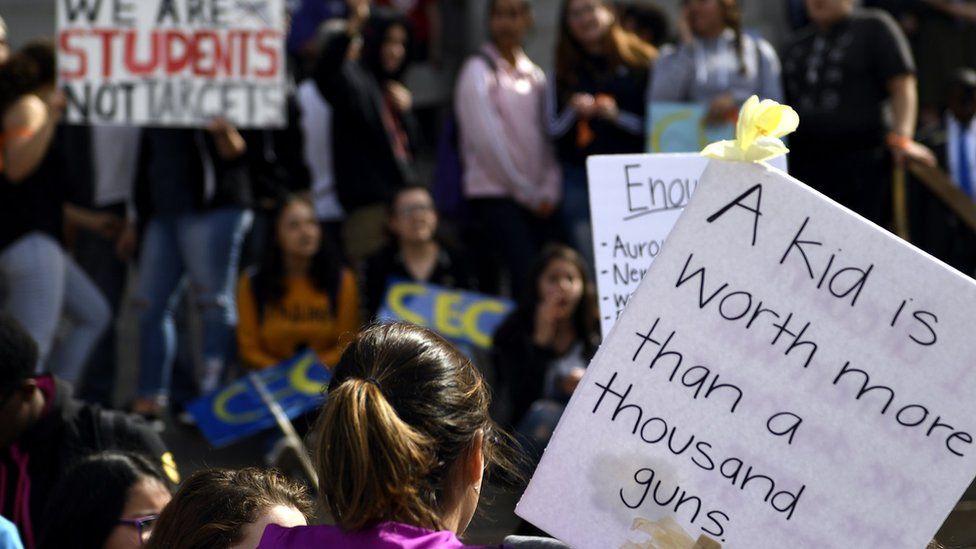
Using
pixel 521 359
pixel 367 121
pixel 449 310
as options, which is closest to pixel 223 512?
pixel 521 359

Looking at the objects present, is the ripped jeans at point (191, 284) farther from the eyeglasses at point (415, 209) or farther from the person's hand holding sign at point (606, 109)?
the person's hand holding sign at point (606, 109)

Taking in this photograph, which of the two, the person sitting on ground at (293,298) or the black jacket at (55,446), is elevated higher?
the black jacket at (55,446)

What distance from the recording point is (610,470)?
2346 mm

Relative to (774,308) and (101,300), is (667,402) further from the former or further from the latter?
(101,300)

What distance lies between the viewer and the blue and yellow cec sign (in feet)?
19.4

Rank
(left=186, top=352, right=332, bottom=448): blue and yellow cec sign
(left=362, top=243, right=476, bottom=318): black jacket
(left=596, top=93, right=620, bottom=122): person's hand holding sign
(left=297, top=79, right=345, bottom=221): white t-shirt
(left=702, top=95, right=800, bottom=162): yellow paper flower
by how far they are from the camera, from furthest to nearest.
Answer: (left=297, top=79, right=345, bottom=221): white t-shirt, (left=362, top=243, right=476, bottom=318): black jacket, (left=596, top=93, right=620, bottom=122): person's hand holding sign, (left=186, top=352, right=332, bottom=448): blue and yellow cec sign, (left=702, top=95, right=800, bottom=162): yellow paper flower

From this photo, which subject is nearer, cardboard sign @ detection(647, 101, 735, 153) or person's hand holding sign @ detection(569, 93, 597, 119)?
cardboard sign @ detection(647, 101, 735, 153)

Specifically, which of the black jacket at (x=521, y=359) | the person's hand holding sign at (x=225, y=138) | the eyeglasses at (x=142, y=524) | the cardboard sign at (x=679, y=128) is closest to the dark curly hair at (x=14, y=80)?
the person's hand holding sign at (x=225, y=138)

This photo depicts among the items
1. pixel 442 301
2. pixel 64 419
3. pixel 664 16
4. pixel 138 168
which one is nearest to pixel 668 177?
pixel 64 419

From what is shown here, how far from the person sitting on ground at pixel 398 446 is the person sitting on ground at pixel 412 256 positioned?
Result: 14.2 ft

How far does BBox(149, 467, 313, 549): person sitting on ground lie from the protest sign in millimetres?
3498

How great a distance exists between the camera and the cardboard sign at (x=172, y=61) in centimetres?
624

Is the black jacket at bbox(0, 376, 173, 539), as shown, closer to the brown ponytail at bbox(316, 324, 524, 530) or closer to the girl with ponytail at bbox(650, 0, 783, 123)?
the brown ponytail at bbox(316, 324, 524, 530)

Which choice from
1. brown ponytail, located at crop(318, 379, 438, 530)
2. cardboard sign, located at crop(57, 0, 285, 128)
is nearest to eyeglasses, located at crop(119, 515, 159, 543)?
brown ponytail, located at crop(318, 379, 438, 530)
